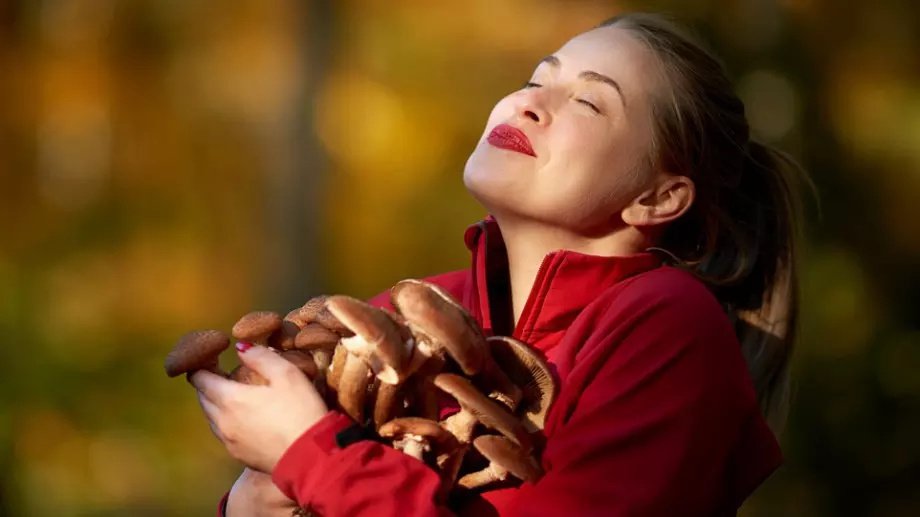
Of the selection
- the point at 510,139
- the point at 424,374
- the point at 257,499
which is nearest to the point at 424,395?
the point at 424,374

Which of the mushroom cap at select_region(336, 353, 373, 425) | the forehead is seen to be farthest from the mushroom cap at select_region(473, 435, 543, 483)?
the forehead

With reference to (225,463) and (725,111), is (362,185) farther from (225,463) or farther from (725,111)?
(725,111)

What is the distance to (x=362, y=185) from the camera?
10.3m

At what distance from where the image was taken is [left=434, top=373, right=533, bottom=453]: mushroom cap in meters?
1.73

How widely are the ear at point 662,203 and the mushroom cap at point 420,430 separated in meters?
0.71

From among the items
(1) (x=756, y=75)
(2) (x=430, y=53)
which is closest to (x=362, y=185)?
(2) (x=430, y=53)

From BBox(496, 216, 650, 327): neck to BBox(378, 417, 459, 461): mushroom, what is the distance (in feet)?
1.55

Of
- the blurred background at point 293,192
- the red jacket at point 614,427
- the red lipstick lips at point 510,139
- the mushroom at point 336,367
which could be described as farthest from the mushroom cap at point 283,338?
the blurred background at point 293,192

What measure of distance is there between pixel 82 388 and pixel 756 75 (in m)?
7.31

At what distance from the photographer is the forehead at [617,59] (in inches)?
86.6

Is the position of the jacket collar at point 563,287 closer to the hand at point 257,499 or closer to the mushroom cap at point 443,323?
the mushroom cap at point 443,323

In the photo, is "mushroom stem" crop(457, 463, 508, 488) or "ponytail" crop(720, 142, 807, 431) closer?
"mushroom stem" crop(457, 463, 508, 488)

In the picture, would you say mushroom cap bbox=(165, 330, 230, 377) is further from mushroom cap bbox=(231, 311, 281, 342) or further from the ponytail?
the ponytail

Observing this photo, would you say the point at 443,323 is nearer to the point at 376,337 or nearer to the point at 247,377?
the point at 376,337
